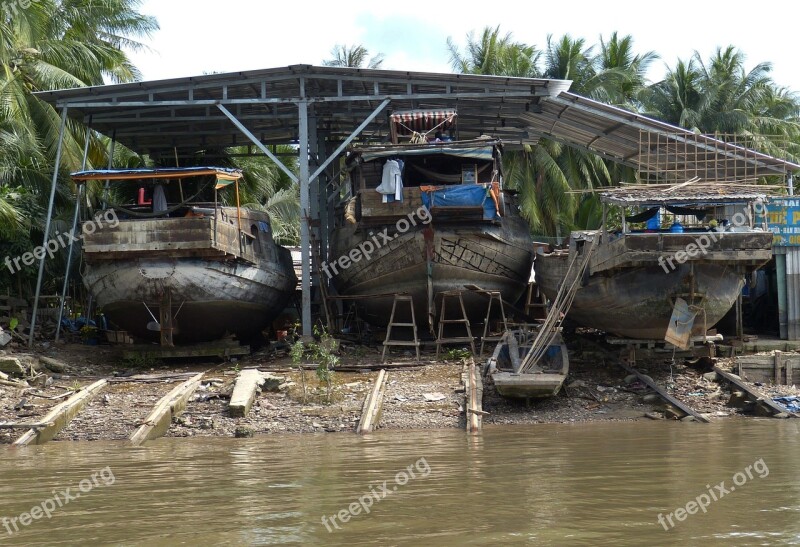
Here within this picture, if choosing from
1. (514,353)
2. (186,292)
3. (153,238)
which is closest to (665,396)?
(514,353)

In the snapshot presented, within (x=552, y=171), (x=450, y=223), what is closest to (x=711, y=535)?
(x=450, y=223)

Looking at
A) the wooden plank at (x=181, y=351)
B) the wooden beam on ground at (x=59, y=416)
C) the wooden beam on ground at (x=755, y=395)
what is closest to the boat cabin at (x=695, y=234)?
the wooden beam on ground at (x=755, y=395)

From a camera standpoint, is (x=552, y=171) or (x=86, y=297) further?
(x=552, y=171)

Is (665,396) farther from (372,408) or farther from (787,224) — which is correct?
(787,224)

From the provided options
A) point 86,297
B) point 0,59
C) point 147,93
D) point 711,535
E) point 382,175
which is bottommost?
point 711,535

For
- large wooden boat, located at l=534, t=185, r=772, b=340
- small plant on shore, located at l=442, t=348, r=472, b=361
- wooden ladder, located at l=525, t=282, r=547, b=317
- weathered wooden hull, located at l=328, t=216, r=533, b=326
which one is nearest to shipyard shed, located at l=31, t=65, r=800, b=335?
weathered wooden hull, located at l=328, t=216, r=533, b=326

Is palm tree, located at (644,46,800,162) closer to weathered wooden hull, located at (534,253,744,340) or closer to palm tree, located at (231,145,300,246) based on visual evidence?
palm tree, located at (231,145,300,246)

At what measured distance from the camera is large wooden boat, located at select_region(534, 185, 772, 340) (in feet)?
43.9

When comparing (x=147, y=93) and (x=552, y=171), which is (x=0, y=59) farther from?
(x=552, y=171)

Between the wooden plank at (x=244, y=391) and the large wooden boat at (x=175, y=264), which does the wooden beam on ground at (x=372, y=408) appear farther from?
the large wooden boat at (x=175, y=264)

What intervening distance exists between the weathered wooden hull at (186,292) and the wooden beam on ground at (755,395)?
8.16 metres

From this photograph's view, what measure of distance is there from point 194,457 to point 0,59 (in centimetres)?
1299

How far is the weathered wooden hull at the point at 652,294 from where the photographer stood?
1391cm

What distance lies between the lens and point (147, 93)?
17594 mm
